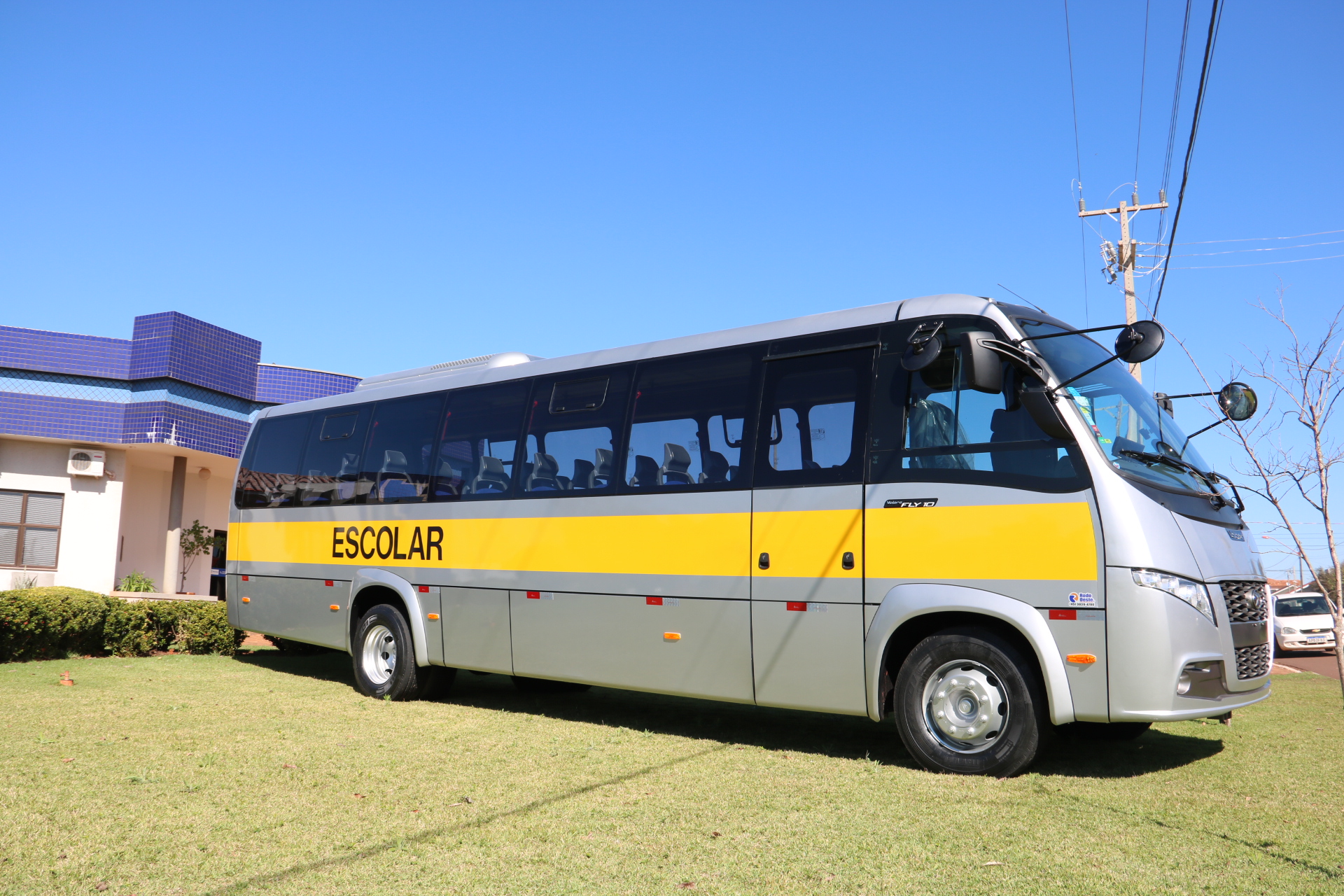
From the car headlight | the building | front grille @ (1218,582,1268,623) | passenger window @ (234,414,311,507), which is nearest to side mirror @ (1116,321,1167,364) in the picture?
the car headlight

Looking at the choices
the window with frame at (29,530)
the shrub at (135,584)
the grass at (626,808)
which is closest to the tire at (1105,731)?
the grass at (626,808)

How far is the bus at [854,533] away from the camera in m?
6.03

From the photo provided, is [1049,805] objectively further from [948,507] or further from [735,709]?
[735,709]

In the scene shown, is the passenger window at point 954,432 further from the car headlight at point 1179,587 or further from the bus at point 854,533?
the car headlight at point 1179,587

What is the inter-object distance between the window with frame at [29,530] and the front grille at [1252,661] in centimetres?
2296

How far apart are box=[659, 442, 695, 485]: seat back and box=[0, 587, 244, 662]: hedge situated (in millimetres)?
8064

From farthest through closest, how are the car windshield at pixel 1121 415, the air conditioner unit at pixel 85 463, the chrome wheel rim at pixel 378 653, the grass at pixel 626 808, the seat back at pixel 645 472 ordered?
the air conditioner unit at pixel 85 463, the chrome wheel rim at pixel 378 653, the seat back at pixel 645 472, the car windshield at pixel 1121 415, the grass at pixel 626 808

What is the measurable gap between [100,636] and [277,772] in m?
8.61

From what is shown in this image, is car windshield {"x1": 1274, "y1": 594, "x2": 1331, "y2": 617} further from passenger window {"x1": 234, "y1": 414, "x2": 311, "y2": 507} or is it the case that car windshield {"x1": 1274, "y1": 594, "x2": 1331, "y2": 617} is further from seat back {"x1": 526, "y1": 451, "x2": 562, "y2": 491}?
passenger window {"x1": 234, "y1": 414, "x2": 311, "y2": 507}

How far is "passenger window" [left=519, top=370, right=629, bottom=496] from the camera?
861 centimetres

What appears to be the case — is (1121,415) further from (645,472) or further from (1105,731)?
(645,472)

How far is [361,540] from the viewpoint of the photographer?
10703 millimetres

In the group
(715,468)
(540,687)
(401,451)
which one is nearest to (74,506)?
(401,451)

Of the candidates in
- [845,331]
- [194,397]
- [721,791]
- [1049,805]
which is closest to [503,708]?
[721,791]
